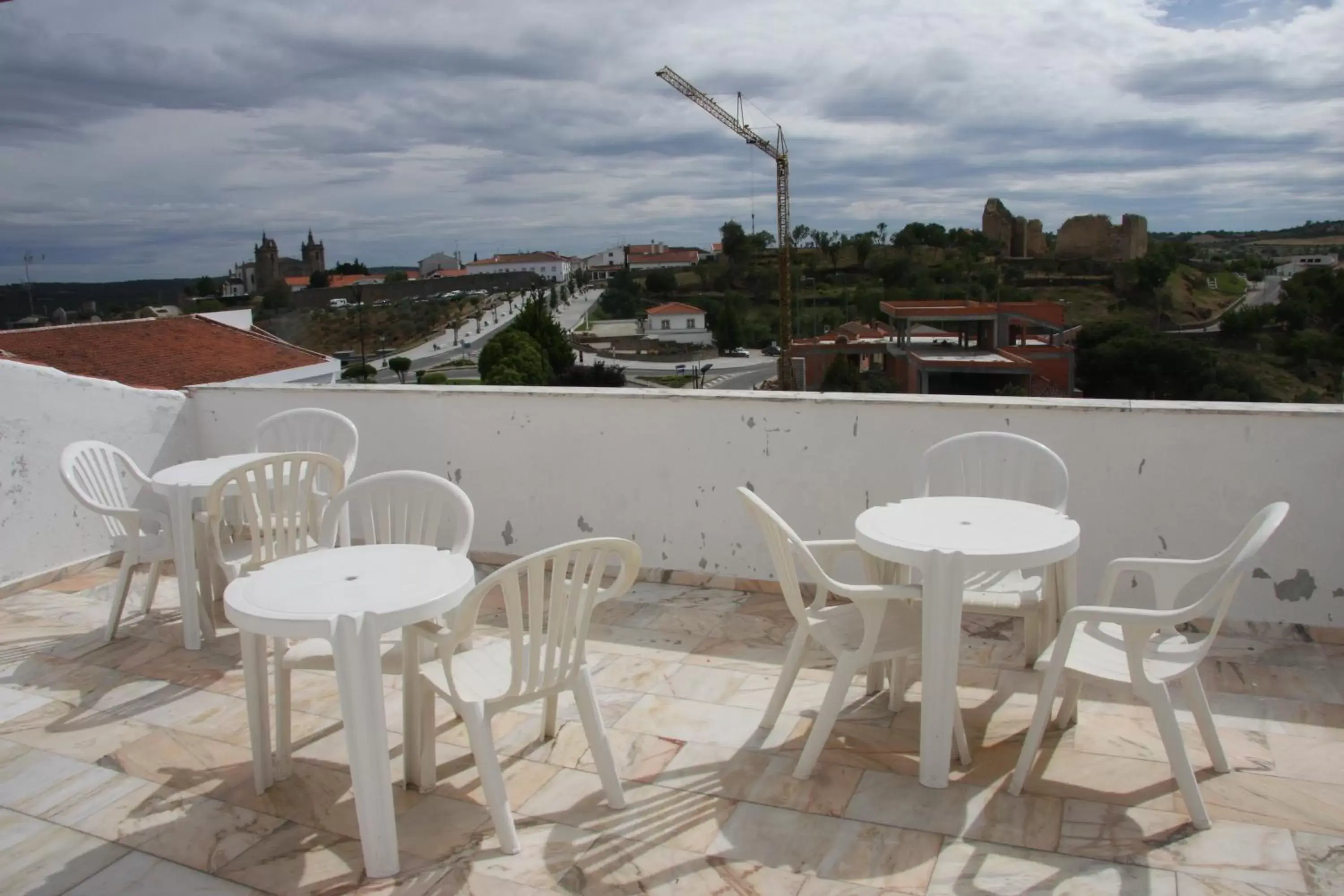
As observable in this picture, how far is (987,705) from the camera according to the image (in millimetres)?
2908

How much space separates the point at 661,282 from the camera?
65.6 m

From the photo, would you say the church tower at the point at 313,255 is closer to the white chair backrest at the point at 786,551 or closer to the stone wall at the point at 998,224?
the stone wall at the point at 998,224

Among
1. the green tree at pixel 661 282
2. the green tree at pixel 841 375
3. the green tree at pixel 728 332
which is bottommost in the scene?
the green tree at pixel 841 375

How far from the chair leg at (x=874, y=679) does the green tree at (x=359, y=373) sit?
31.8 m

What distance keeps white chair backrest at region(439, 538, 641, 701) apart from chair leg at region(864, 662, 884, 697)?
1.14 m

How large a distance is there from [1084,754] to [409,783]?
1.82 meters

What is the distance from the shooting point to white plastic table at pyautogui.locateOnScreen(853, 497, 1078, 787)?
7.50 feet

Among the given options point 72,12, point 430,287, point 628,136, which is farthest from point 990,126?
point 72,12

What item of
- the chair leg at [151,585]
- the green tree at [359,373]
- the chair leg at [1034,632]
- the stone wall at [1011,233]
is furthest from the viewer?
the stone wall at [1011,233]

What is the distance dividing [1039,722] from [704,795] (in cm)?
85

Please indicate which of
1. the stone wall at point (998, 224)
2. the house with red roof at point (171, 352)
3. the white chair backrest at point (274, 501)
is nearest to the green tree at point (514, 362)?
the house with red roof at point (171, 352)

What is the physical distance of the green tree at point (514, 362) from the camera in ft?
138

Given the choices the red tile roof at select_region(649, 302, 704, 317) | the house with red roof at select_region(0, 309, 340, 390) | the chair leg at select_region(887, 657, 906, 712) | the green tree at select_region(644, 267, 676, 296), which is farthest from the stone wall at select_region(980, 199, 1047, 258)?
the chair leg at select_region(887, 657, 906, 712)

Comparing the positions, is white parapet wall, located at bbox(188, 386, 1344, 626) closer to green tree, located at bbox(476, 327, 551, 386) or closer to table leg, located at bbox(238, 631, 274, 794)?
table leg, located at bbox(238, 631, 274, 794)
